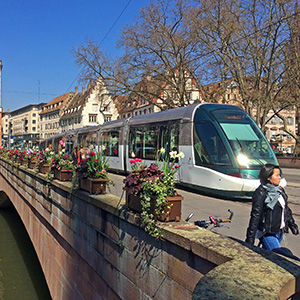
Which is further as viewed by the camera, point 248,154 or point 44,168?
point 44,168

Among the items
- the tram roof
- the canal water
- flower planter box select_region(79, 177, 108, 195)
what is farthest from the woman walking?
the canal water

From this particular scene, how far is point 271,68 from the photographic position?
86.5 ft

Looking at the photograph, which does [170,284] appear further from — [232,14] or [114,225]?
[232,14]

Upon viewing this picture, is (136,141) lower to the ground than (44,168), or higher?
higher

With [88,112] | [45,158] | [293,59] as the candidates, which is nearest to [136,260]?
[45,158]

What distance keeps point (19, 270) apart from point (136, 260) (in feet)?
42.0

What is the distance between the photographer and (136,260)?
488 centimetres

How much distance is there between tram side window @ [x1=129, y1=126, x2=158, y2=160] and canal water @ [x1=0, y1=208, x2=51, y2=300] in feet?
20.9

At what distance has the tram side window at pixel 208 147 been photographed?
30.9ft

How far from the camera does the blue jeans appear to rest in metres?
3.78

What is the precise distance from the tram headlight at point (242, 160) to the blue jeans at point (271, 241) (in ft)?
17.6

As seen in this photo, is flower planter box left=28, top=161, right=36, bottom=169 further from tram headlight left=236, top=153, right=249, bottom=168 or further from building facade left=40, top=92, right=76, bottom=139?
building facade left=40, top=92, right=76, bottom=139

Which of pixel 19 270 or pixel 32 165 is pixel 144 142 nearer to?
pixel 32 165

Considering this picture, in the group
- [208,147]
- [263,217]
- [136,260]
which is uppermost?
[208,147]
